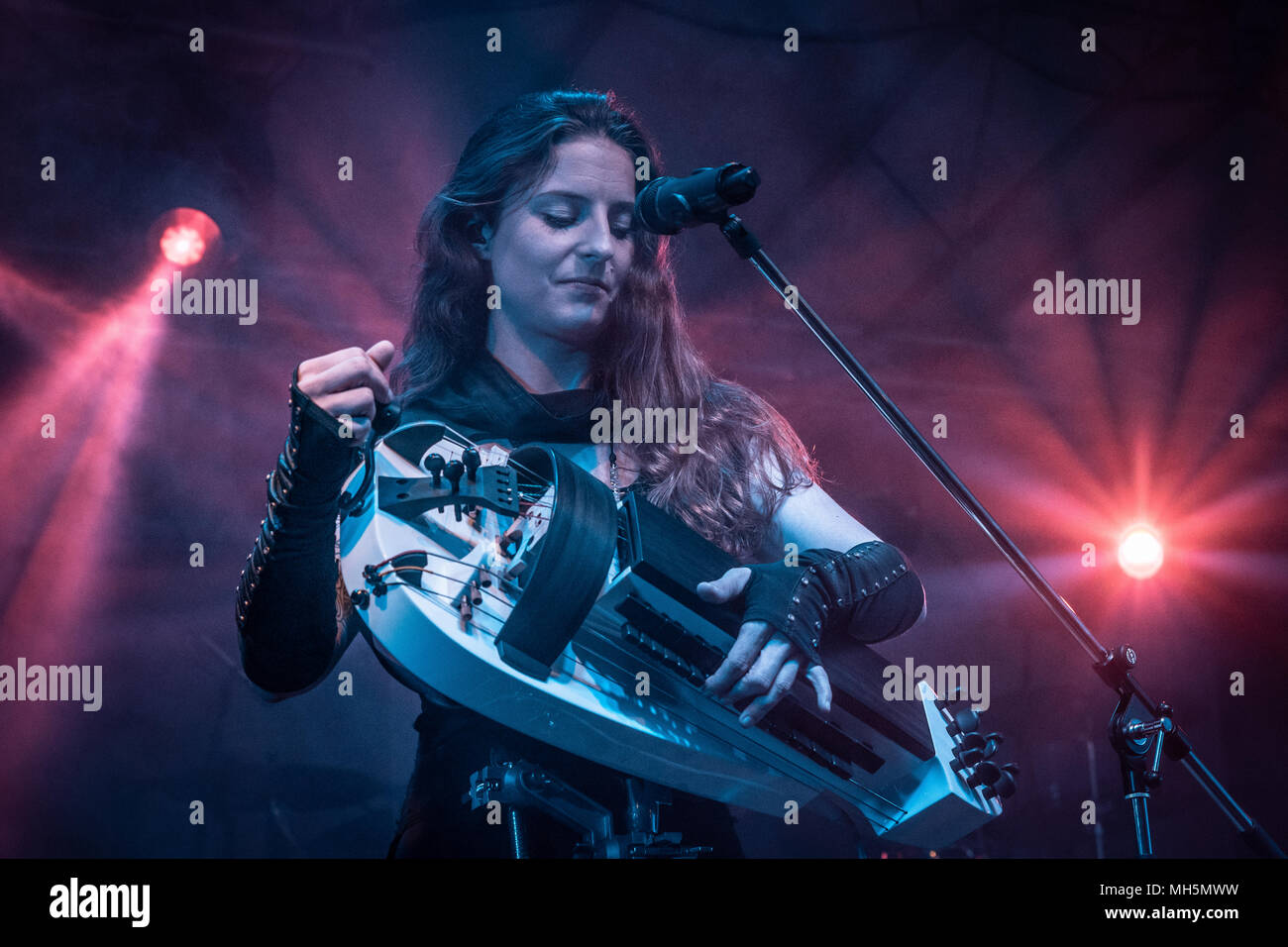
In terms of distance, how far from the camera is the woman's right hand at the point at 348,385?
5.61 feet

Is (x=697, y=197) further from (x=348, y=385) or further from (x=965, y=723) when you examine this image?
(x=965, y=723)

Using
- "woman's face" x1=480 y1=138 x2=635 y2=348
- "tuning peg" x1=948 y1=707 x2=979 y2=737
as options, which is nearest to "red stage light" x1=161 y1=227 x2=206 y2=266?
"woman's face" x1=480 y1=138 x2=635 y2=348

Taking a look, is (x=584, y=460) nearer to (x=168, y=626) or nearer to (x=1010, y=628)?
(x=168, y=626)

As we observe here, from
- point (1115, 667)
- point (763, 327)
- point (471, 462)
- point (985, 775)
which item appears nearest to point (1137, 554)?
point (1115, 667)

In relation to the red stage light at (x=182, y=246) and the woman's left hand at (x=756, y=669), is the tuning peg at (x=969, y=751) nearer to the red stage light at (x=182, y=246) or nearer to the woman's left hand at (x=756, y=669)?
the woman's left hand at (x=756, y=669)

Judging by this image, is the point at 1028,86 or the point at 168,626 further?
the point at 1028,86

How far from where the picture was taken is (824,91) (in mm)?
2619

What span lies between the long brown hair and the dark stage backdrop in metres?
0.10

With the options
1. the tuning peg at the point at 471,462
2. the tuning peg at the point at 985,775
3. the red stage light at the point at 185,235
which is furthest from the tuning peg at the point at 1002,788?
the red stage light at the point at 185,235

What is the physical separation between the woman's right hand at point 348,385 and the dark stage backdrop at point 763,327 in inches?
28.4

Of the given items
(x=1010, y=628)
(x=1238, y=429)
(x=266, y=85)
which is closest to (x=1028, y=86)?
(x=1238, y=429)

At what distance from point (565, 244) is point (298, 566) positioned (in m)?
0.90
